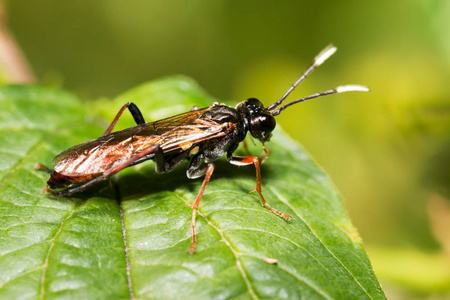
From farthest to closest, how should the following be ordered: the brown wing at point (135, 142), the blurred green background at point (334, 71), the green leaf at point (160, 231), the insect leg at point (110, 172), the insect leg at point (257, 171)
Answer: the blurred green background at point (334, 71) < the brown wing at point (135, 142) < the insect leg at point (257, 171) < the insect leg at point (110, 172) < the green leaf at point (160, 231)

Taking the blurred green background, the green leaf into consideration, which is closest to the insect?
the green leaf

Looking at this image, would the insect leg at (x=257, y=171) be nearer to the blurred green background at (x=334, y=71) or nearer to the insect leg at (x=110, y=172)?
the insect leg at (x=110, y=172)

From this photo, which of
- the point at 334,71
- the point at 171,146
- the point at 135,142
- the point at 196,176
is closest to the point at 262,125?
the point at 196,176

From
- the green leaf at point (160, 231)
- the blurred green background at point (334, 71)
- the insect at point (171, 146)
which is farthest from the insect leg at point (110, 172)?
the blurred green background at point (334, 71)

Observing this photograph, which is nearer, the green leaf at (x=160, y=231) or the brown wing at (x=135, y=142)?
the green leaf at (x=160, y=231)

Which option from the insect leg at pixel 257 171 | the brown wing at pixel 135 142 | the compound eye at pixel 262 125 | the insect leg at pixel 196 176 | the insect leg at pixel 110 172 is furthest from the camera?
the compound eye at pixel 262 125

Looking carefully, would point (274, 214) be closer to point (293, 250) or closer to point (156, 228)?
point (293, 250)

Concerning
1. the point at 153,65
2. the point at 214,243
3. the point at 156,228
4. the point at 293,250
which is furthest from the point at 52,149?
the point at 153,65

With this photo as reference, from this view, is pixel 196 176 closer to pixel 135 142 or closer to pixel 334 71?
pixel 135 142
